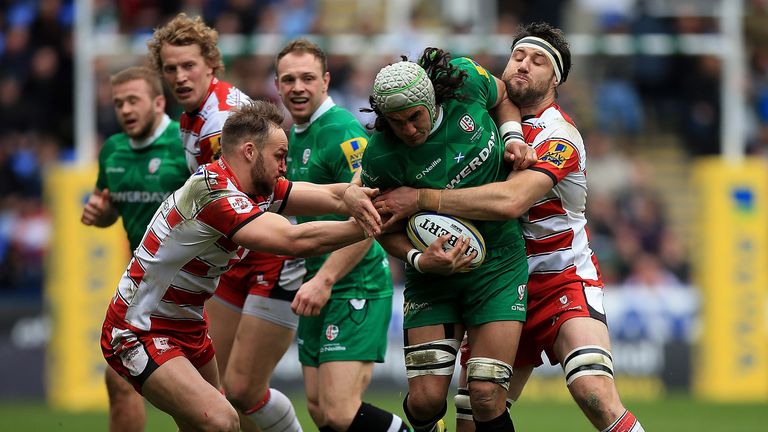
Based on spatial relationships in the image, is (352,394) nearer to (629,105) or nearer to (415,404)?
(415,404)

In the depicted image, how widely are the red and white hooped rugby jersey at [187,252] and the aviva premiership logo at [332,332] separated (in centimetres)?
117

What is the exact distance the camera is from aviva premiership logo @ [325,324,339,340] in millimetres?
8039

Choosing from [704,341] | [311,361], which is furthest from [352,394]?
[704,341]

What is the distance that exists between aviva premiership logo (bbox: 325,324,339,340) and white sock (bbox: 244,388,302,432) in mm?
Answer: 679

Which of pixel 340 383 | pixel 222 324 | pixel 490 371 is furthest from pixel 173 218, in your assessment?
pixel 222 324

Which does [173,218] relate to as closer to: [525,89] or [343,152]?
[343,152]

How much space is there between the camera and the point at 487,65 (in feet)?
48.9

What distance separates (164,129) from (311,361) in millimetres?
2071

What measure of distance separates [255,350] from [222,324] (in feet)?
1.54

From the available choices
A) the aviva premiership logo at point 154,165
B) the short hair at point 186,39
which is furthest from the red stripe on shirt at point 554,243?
the aviva premiership logo at point 154,165

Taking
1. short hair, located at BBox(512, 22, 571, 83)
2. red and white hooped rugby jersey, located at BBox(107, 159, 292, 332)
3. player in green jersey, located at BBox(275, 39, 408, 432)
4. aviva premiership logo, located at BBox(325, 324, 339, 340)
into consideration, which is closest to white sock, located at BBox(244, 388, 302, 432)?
player in green jersey, located at BBox(275, 39, 408, 432)

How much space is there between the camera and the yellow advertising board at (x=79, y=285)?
568 inches

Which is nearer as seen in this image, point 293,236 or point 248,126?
point 293,236

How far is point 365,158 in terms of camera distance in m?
6.81
